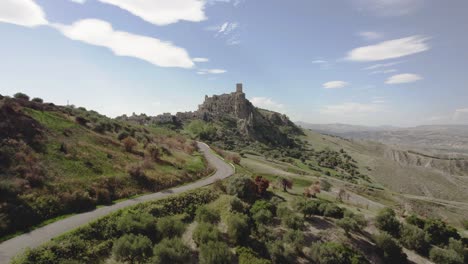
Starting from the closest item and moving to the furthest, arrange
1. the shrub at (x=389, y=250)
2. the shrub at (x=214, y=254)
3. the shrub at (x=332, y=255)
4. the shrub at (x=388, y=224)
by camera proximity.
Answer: the shrub at (x=214, y=254) < the shrub at (x=332, y=255) < the shrub at (x=389, y=250) < the shrub at (x=388, y=224)

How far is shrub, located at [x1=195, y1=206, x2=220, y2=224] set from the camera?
1002 inches

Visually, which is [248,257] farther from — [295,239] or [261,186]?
[261,186]

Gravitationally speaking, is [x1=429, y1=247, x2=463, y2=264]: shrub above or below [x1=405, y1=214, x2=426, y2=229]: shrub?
below

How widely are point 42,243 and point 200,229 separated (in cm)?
1131

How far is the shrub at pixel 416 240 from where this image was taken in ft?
95.5

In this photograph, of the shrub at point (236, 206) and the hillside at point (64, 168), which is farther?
the shrub at point (236, 206)

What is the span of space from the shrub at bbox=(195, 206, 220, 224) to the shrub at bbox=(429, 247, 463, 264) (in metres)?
22.8

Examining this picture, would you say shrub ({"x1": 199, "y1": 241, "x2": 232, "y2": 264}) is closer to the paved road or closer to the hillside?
the paved road

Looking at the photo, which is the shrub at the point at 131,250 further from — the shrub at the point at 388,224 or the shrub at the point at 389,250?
the shrub at the point at 388,224

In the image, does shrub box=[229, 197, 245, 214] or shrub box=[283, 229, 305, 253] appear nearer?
shrub box=[283, 229, 305, 253]

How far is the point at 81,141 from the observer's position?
40438mm

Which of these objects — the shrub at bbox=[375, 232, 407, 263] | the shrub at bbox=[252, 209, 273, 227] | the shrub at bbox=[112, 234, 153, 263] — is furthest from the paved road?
the shrub at bbox=[375, 232, 407, 263]

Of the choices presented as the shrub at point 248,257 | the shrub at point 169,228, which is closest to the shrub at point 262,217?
the shrub at point 248,257

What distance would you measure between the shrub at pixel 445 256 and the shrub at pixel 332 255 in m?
9.73
